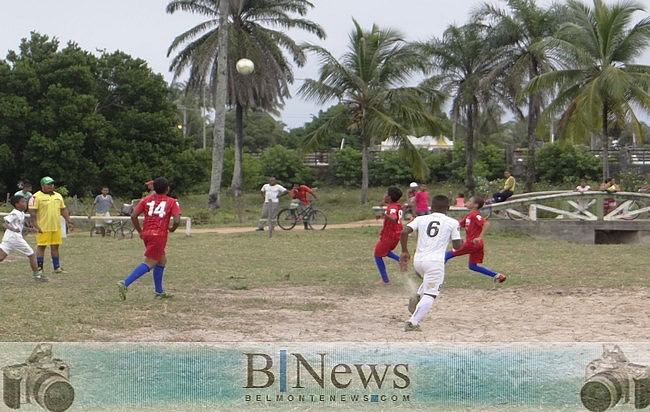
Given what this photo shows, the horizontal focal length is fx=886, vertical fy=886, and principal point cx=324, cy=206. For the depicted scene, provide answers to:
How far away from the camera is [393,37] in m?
35.8

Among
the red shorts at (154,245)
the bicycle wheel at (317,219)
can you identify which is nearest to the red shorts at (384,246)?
the red shorts at (154,245)

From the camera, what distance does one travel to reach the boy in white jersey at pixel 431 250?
857cm

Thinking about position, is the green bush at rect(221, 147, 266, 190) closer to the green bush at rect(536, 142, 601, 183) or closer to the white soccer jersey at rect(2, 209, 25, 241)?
the green bush at rect(536, 142, 601, 183)

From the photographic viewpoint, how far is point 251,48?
3603cm

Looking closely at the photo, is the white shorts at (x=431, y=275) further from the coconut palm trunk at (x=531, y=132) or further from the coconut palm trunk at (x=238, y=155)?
the coconut palm trunk at (x=238, y=155)

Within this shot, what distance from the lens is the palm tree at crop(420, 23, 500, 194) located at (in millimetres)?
35812

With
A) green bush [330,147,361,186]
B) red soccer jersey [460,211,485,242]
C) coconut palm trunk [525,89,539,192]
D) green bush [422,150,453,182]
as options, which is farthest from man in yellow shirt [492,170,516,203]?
green bush [330,147,361,186]

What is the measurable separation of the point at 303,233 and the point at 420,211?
3.53m

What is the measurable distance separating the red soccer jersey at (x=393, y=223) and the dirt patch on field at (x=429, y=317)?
2.70ft

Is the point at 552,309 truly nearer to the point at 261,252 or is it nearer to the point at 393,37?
the point at 261,252

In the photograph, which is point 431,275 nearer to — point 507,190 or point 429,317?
point 429,317

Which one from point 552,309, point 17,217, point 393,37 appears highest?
point 393,37

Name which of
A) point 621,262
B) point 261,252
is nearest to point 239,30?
point 261,252

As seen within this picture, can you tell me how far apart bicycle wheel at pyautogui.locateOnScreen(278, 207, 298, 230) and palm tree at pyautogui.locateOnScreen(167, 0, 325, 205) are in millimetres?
11852
